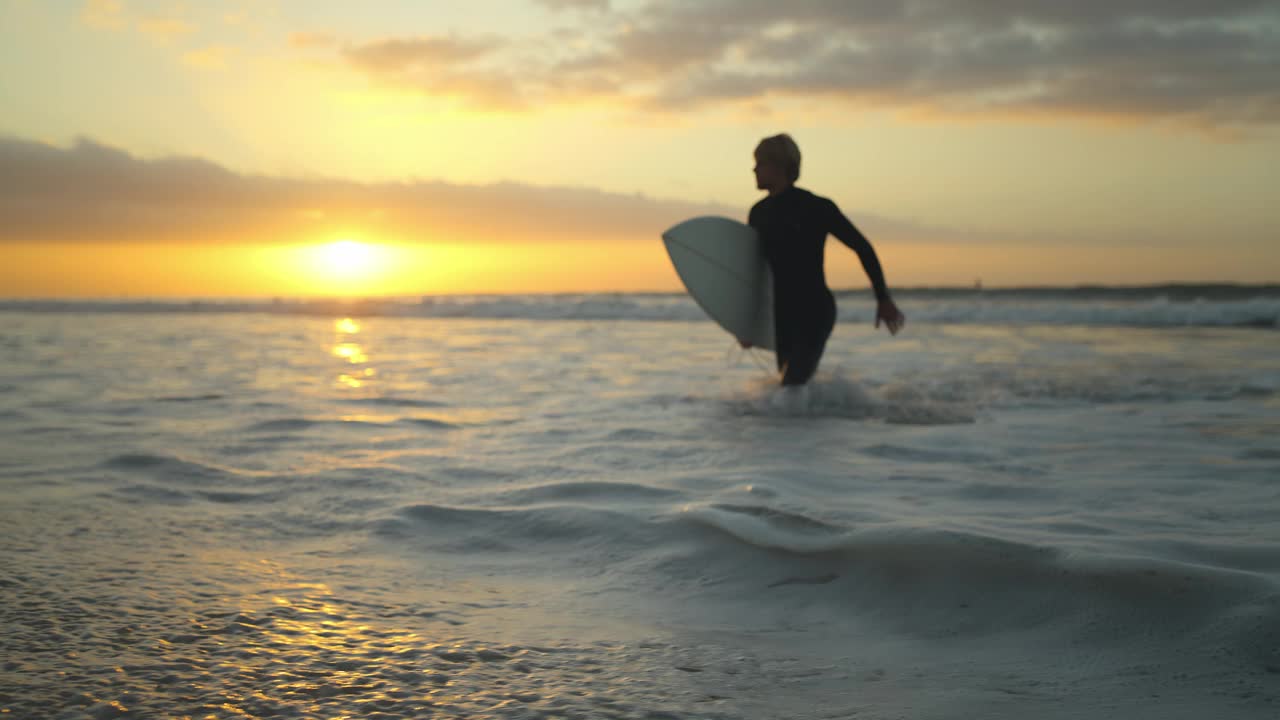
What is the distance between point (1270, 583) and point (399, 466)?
284 centimetres

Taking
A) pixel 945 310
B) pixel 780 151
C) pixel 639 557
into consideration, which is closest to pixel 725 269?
pixel 780 151

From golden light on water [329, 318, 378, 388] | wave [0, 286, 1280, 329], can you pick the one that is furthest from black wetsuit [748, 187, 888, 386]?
wave [0, 286, 1280, 329]

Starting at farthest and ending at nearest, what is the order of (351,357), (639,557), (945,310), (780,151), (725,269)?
(945,310), (351,357), (725,269), (780,151), (639,557)

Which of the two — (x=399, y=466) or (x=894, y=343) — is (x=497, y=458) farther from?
(x=894, y=343)

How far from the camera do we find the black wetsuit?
5.54m

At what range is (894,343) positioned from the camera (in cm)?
1200

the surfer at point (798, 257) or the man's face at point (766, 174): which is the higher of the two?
the man's face at point (766, 174)

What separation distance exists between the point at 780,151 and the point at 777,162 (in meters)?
0.07

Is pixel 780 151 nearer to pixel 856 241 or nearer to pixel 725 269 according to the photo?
pixel 856 241

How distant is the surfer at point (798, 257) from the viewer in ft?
18.1

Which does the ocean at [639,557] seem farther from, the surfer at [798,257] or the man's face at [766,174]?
the man's face at [766,174]

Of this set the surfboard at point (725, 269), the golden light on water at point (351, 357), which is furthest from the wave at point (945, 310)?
the surfboard at point (725, 269)

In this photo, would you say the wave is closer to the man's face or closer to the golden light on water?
the golden light on water

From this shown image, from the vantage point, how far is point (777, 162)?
5.50m
